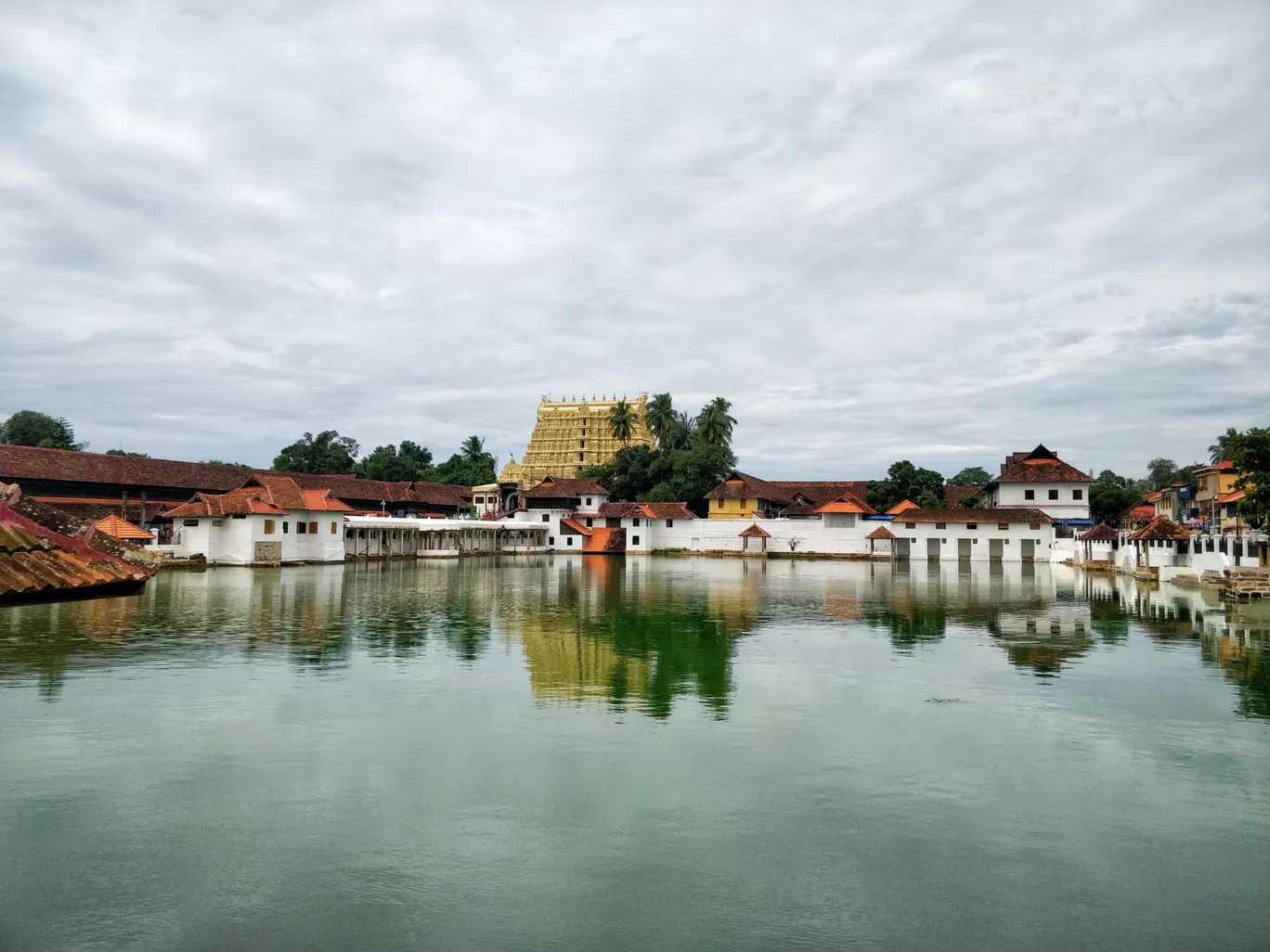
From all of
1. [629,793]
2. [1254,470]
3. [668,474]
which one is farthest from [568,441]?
[629,793]

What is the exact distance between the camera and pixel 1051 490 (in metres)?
59.8

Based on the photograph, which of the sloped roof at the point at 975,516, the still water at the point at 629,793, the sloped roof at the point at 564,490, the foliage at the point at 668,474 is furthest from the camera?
the foliage at the point at 668,474

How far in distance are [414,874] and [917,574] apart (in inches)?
1543

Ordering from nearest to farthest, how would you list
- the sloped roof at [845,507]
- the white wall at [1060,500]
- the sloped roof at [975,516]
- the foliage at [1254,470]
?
the foliage at [1254,470], the sloped roof at [975,516], the sloped roof at [845,507], the white wall at [1060,500]

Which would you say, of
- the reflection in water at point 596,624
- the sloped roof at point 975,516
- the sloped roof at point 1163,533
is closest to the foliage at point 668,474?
the sloped roof at point 975,516

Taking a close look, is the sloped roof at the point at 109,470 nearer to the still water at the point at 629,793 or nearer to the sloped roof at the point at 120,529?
the sloped roof at the point at 120,529

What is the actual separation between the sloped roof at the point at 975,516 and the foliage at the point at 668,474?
17484 mm

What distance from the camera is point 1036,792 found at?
8.34 meters

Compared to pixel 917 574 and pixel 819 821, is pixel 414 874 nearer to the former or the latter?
pixel 819 821

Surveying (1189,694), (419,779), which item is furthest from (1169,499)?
(419,779)

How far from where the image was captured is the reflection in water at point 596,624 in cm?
1437

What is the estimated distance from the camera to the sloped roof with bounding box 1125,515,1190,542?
34.3m

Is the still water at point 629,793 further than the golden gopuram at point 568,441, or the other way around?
the golden gopuram at point 568,441

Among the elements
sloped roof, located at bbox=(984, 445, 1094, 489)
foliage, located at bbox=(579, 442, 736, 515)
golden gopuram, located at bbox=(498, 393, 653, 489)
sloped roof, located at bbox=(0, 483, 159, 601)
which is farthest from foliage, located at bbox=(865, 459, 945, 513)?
sloped roof, located at bbox=(0, 483, 159, 601)
